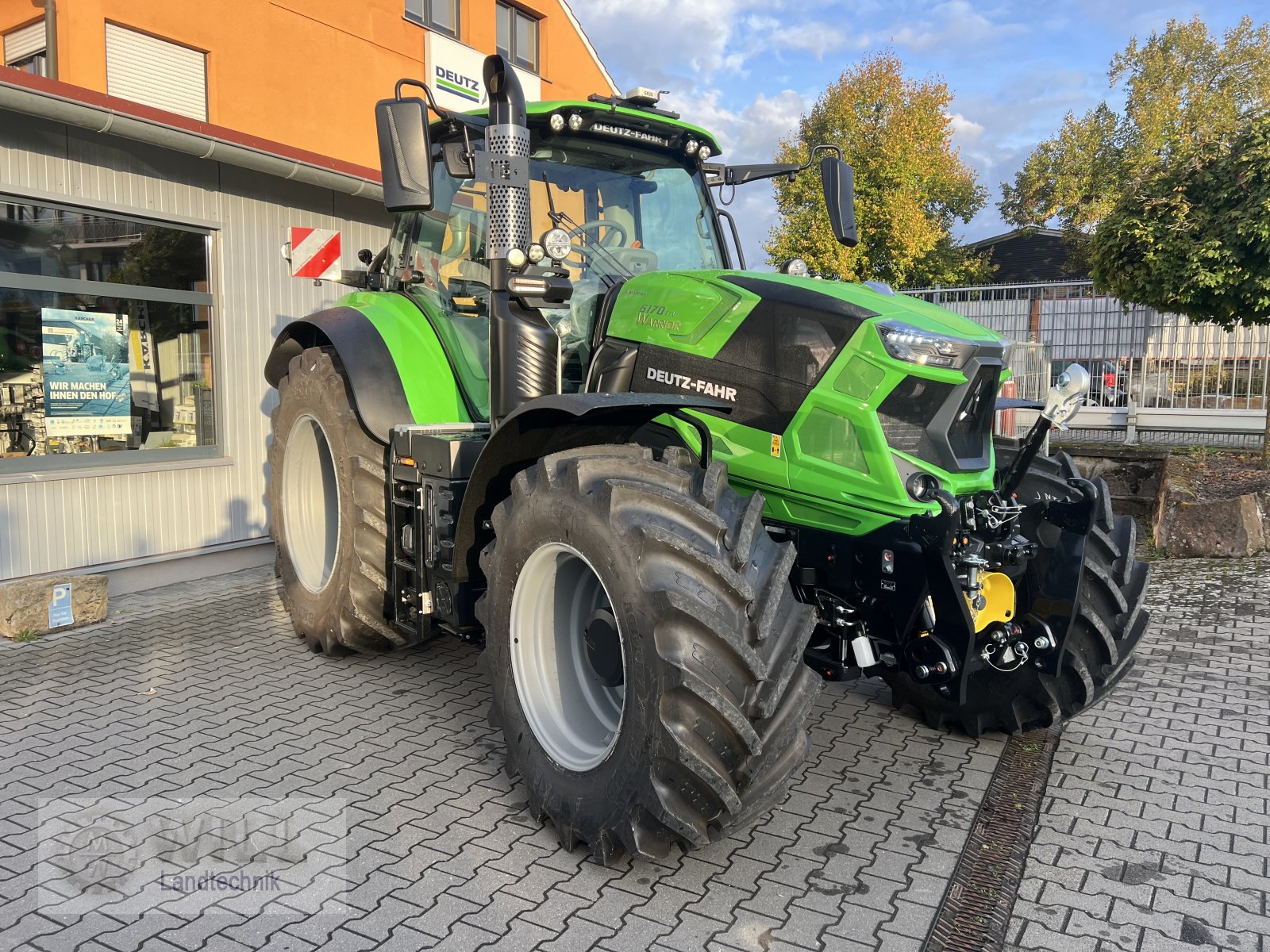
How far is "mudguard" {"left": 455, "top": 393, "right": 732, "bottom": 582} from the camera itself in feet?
10.1

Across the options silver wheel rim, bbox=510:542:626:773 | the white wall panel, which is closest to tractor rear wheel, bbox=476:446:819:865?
silver wheel rim, bbox=510:542:626:773

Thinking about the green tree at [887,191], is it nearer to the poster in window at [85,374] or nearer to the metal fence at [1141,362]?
the metal fence at [1141,362]

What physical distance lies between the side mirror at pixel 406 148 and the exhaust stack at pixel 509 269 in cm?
34

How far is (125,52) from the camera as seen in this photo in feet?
36.1

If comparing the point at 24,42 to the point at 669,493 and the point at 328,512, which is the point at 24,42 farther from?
the point at 669,493

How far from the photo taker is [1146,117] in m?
26.8

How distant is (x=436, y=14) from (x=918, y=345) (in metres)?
14.2

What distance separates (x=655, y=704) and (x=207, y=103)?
11769mm

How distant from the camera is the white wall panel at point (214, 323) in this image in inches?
236

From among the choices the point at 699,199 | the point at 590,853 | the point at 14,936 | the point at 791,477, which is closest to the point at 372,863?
the point at 590,853

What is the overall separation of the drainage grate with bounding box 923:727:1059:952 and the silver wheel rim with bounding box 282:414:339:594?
3.53 m

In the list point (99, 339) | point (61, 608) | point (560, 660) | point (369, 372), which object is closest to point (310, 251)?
point (99, 339)

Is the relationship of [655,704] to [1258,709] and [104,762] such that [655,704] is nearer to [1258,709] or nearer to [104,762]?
[104,762]
